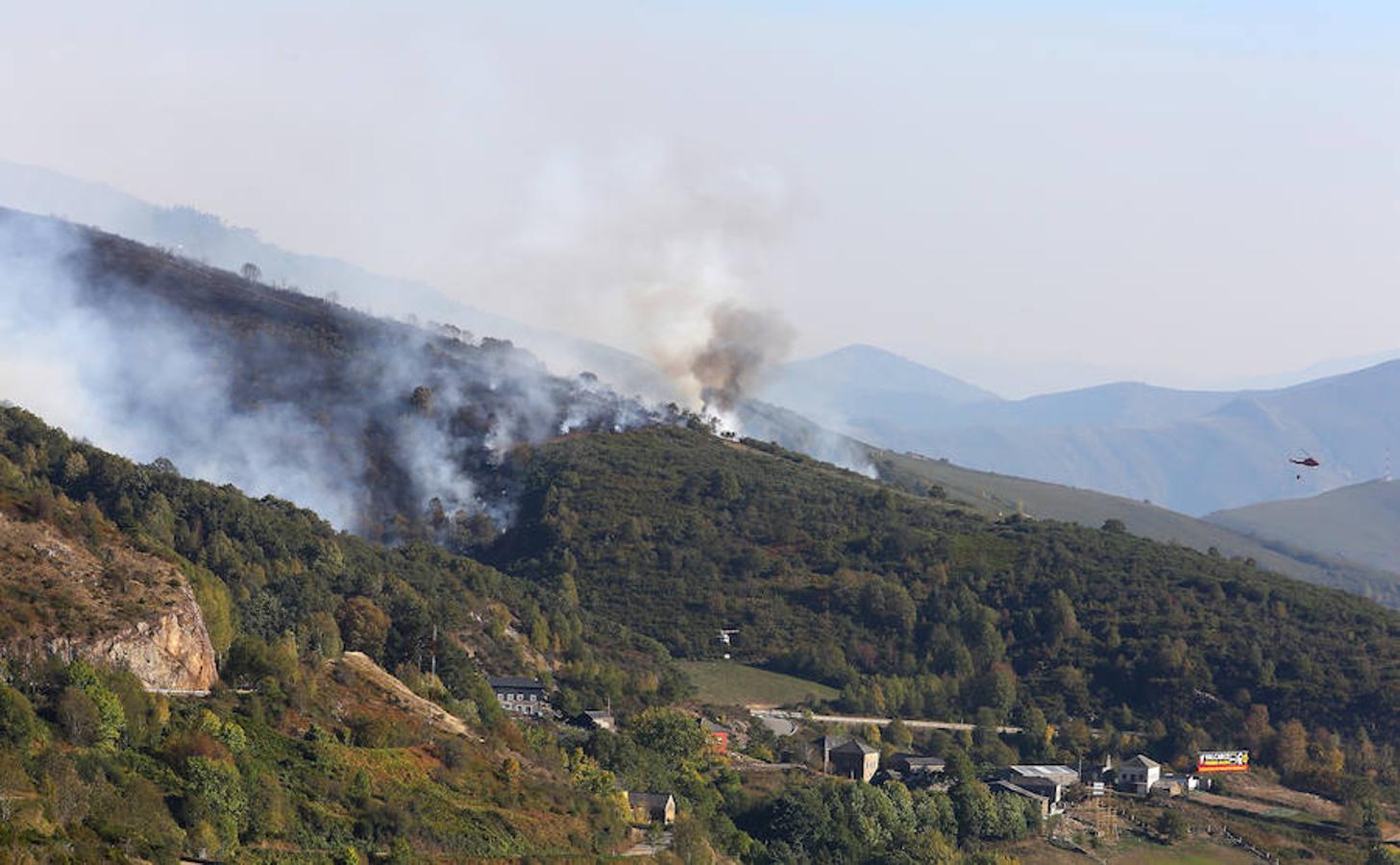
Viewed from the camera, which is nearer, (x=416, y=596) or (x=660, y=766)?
(x=660, y=766)

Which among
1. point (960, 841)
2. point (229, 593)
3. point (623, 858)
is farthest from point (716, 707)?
point (623, 858)

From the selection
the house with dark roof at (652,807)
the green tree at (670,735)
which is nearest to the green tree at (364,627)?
the green tree at (670,735)

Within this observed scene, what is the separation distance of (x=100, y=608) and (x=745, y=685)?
9112cm

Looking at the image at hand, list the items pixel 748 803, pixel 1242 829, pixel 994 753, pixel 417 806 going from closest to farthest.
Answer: pixel 417 806 → pixel 748 803 → pixel 1242 829 → pixel 994 753

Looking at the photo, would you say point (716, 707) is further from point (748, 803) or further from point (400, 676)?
point (400, 676)

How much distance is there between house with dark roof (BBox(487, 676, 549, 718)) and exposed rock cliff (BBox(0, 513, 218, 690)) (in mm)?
47840

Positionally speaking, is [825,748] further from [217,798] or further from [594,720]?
[217,798]

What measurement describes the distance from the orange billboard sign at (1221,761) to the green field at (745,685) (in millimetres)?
31307

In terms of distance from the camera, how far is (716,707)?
557ft

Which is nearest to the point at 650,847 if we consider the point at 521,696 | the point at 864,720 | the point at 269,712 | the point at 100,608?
the point at 269,712

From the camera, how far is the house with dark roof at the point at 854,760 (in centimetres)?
15475

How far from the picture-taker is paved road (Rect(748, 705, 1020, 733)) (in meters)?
173

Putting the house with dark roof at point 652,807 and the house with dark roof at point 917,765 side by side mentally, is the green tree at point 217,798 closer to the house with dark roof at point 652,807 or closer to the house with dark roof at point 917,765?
the house with dark roof at point 652,807

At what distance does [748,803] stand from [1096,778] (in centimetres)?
3682
